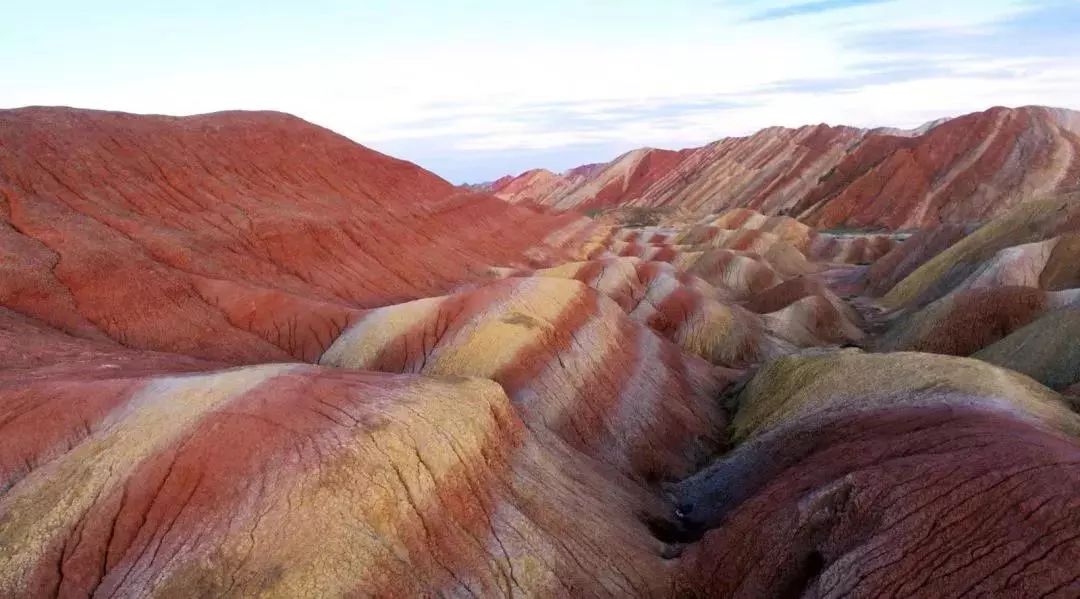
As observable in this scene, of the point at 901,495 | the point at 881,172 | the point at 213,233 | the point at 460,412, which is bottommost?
the point at 901,495

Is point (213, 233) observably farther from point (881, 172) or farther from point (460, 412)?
point (881, 172)

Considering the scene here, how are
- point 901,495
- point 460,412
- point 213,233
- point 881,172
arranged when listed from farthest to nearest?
point 881,172 → point 213,233 → point 460,412 → point 901,495

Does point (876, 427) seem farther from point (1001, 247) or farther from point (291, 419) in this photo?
point (1001, 247)

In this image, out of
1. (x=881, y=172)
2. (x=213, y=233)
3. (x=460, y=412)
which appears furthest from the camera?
(x=881, y=172)

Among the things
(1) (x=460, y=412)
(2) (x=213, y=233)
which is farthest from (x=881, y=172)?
(1) (x=460, y=412)

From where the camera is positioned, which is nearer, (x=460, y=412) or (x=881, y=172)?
(x=460, y=412)

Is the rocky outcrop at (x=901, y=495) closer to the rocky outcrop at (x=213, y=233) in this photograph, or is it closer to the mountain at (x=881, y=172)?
the rocky outcrop at (x=213, y=233)

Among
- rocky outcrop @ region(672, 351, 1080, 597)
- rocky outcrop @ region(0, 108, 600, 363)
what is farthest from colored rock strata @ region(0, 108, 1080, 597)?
rocky outcrop @ region(0, 108, 600, 363)

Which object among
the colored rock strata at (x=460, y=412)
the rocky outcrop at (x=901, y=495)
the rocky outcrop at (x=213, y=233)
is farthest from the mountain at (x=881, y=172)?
the rocky outcrop at (x=901, y=495)
